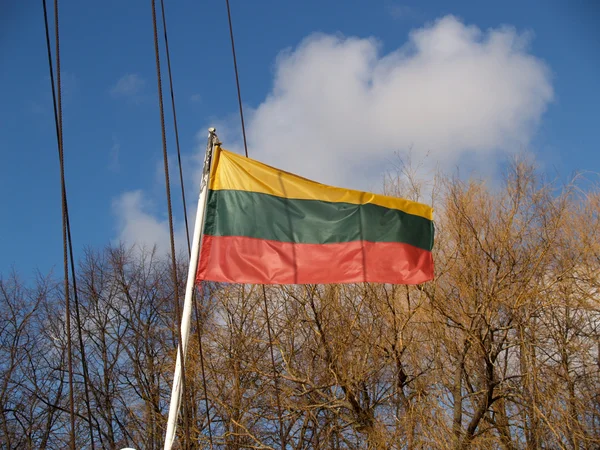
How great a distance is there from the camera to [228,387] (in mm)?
17406

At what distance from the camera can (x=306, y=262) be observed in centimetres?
687

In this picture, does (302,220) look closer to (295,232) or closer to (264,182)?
(295,232)

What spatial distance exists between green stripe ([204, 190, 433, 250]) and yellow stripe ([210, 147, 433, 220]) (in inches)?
2.2

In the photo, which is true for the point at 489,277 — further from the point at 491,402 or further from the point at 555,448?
the point at 555,448

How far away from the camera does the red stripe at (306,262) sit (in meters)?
6.56

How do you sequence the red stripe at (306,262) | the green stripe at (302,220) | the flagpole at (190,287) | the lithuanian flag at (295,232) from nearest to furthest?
the flagpole at (190,287)
the red stripe at (306,262)
the lithuanian flag at (295,232)
the green stripe at (302,220)

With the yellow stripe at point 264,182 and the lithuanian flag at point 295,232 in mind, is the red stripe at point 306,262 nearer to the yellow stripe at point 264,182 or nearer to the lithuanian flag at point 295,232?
the lithuanian flag at point 295,232

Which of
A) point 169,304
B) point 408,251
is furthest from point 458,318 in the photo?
point 169,304

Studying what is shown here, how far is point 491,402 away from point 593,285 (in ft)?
9.20

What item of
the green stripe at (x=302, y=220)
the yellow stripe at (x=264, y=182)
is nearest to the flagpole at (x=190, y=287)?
the yellow stripe at (x=264, y=182)

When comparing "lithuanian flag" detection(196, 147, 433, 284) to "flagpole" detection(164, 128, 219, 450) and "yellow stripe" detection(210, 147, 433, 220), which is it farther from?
"flagpole" detection(164, 128, 219, 450)

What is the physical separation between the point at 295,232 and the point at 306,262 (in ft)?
1.14

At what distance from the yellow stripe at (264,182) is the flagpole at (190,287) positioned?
1.04ft

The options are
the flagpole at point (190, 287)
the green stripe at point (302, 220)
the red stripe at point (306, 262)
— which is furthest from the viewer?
the green stripe at point (302, 220)
